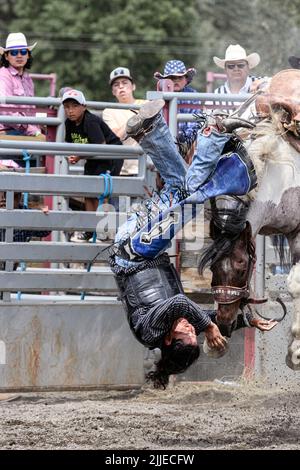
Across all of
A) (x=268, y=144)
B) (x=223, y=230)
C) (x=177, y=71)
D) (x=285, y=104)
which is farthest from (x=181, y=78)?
(x=223, y=230)

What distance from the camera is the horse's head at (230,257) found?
6.30 meters

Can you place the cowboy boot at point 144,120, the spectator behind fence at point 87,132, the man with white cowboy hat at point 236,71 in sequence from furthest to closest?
the man with white cowboy hat at point 236,71
the spectator behind fence at point 87,132
the cowboy boot at point 144,120

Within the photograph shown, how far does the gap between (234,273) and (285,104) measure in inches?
43.4

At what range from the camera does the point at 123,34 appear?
30531 millimetres

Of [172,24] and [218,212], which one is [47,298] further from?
[172,24]

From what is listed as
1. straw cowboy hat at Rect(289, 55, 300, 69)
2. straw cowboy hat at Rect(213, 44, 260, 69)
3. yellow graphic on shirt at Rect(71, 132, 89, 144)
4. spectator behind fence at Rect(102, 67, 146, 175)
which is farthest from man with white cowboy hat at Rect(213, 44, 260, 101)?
yellow graphic on shirt at Rect(71, 132, 89, 144)

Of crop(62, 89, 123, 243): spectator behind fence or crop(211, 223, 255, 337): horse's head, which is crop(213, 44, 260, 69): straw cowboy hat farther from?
crop(211, 223, 255, 337): horse's head

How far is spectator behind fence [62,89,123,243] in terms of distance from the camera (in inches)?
329

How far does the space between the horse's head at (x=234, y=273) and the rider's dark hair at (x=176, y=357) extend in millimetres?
377

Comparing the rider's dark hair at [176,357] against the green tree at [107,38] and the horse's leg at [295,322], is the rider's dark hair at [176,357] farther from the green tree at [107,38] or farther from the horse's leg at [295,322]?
the green tree at [107,38]

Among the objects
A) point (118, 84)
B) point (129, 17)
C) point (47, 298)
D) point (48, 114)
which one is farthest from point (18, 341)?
point (129, 17)

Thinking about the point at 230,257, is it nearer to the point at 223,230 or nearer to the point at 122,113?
the point at 223,230

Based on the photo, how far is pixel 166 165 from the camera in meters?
6.46

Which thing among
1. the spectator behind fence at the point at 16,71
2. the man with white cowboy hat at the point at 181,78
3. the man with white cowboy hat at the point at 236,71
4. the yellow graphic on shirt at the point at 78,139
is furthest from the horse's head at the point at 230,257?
the man with white cowboy hat at the point at 236,71
